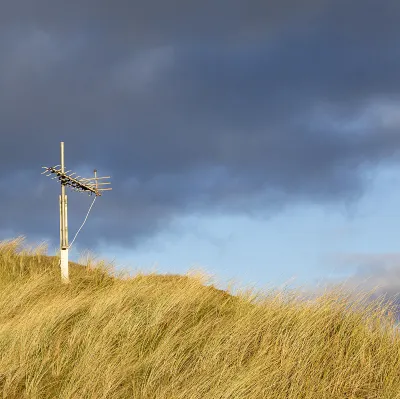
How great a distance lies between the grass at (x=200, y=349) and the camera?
7040mm

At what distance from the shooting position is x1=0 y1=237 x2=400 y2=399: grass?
23.1 ft

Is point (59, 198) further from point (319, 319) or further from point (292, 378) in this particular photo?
point (292, 378)

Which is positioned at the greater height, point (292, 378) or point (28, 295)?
point (28, 295)

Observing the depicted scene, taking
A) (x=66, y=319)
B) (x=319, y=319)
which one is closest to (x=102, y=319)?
(x=66, y=319)

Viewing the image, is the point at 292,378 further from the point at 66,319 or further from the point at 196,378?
the point at 66,319

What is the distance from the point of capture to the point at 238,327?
873 centimetres

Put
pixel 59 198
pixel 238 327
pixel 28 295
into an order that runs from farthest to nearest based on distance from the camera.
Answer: pixel 59 198, pixel 28 295, pixel 238 327

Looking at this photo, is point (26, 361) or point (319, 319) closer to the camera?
point (26, 361)

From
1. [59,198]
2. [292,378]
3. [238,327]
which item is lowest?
[292,378]

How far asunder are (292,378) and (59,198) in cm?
1205

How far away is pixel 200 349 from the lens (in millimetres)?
8281

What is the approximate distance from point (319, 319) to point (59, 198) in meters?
10.8

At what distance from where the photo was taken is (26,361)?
25.4 ft

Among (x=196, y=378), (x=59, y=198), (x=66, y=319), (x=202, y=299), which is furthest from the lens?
(x=59, y=198)
